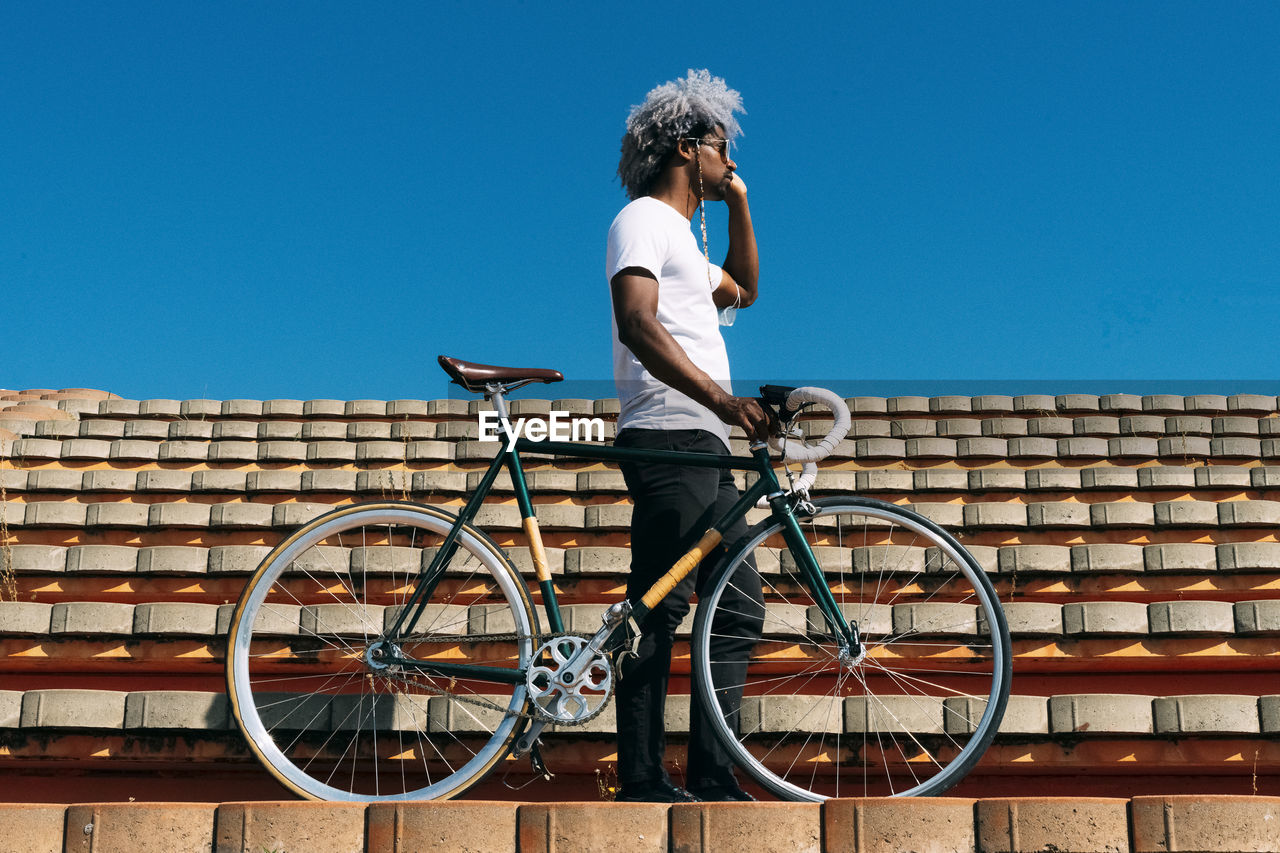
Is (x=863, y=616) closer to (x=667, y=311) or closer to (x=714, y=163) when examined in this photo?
(x=667, y=311)

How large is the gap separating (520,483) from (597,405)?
3.31 metres

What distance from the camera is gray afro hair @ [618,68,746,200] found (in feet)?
8.29

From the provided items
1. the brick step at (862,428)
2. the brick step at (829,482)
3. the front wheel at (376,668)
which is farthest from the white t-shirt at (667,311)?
the brick step at (862,428)

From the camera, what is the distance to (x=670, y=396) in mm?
2408

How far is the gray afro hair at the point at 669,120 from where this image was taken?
2.53 m

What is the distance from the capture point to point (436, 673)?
242 centimetres

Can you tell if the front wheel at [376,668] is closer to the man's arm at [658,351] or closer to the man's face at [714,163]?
the man's arm at [658,351]

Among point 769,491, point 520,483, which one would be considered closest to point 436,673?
point 520,483

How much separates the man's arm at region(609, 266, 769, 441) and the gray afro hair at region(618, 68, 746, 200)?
0.36 meters

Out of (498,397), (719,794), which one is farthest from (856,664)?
(498,397)

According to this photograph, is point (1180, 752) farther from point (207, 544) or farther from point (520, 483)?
point (207, 544)

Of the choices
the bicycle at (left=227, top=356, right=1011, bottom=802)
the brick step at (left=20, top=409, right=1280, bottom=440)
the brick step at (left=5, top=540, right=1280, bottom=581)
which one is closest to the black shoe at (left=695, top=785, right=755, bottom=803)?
the bicycle at (left=227, top=356, right=1011, bottom=802)

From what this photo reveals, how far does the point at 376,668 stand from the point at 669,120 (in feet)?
4.81

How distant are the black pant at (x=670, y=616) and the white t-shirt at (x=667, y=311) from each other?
0.04m
